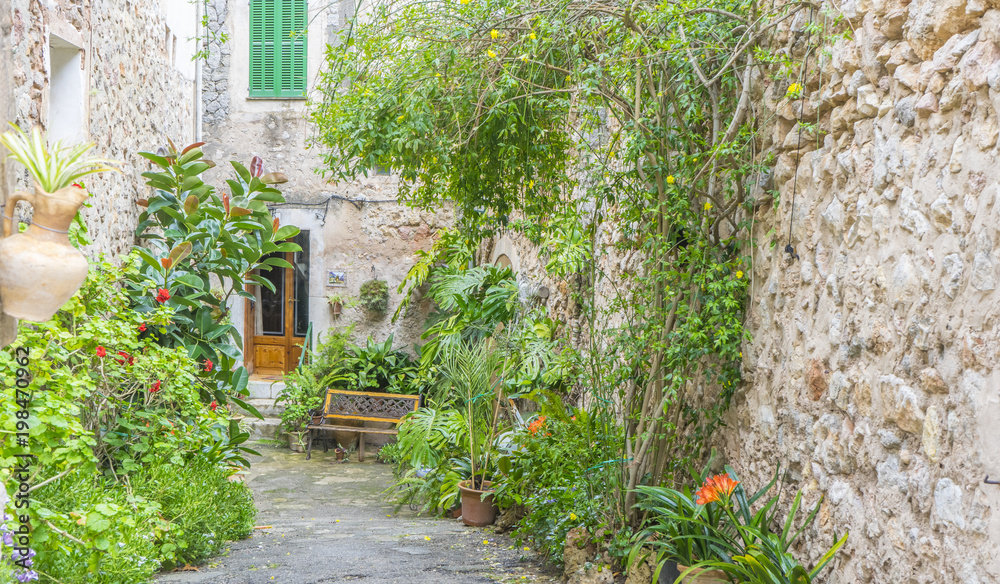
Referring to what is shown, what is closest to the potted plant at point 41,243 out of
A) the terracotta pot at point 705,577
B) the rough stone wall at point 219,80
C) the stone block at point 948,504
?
the terracotta pot at point 705,577

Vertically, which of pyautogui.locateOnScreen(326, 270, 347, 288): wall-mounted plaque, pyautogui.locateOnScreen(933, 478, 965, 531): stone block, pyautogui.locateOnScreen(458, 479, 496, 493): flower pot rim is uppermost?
pyautogui.locateOnScreen(933, 478, 965, 531): stone block

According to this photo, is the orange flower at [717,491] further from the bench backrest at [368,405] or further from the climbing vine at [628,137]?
the bench backrest at [368,405]

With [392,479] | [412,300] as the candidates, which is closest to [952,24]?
[392,479]

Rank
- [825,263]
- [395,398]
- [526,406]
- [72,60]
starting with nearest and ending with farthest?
[825,263] < [72,60] < [526,406] < [395,398]

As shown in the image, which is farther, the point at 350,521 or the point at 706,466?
the point at 350,521

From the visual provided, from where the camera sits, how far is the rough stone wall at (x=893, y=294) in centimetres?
173

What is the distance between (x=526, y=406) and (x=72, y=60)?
4.11 m

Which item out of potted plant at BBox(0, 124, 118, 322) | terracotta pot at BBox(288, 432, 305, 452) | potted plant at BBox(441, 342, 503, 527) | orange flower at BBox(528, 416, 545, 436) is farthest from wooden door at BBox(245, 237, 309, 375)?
potted plant at BBox(0, 124, 118, 322)

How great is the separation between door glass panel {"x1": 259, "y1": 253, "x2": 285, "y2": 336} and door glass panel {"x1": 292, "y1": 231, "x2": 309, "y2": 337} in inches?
7.6

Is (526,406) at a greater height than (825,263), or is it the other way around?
(825,263)

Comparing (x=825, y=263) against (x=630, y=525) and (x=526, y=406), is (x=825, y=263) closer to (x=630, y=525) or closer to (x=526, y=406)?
(x=630, y=525)

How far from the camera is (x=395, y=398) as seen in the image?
844 cm

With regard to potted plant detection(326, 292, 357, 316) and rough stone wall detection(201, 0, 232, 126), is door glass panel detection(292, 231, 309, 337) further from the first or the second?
rough stone wall detection(201, 0, 232, 126)

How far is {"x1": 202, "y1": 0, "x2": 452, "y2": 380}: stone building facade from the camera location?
916 cm
